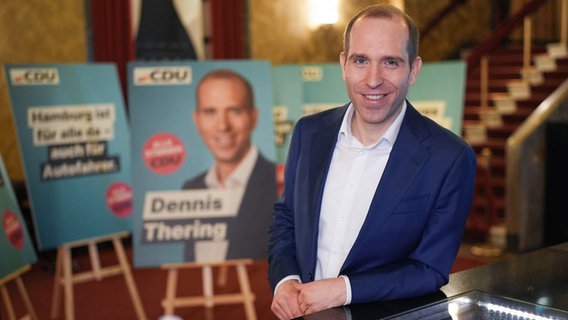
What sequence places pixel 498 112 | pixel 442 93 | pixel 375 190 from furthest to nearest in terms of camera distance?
pixel 498 112 → pixel 442 93 → pixel 375 190

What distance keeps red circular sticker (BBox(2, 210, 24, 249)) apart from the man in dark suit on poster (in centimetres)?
93

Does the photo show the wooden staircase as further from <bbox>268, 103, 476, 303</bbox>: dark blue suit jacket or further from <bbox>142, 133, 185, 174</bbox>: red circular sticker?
<bbox>268, 103, 476, 303</bbox>: dark blue suit jacket

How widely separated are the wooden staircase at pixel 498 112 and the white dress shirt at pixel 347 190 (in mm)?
5732

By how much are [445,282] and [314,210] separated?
1.33 ft

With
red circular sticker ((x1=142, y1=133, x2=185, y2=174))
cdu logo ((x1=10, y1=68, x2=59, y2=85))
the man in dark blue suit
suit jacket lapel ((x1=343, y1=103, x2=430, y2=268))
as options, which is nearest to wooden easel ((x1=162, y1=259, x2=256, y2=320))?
red circular sticker ((x1=142, y1=133, x2=185, y2=174))

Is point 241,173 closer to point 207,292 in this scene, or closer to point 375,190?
point 207,292

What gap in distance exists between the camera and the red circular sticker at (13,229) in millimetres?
4219

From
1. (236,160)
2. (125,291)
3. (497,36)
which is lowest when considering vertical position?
(125,291)

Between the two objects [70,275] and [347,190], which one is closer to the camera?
[347,190]

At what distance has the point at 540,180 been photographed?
711 centimetres

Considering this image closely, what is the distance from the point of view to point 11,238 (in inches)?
167

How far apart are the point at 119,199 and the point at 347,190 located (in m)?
3.47

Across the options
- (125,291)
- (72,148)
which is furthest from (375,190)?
(125,291)

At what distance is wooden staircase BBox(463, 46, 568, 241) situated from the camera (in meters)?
7.88
